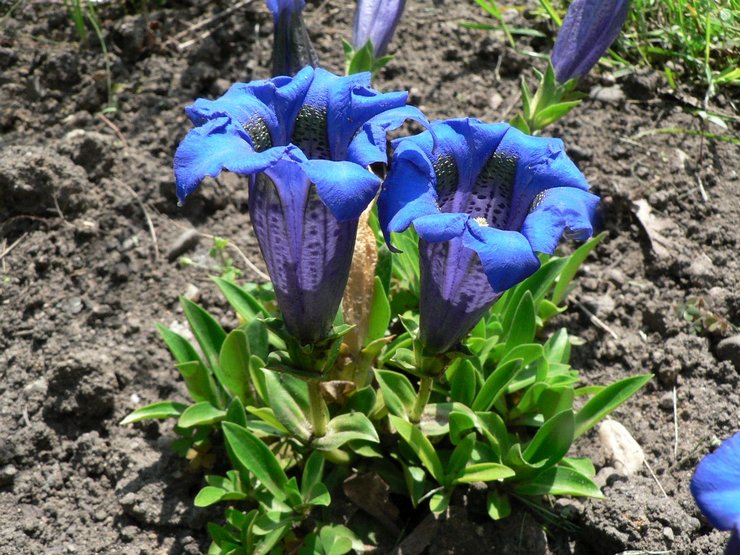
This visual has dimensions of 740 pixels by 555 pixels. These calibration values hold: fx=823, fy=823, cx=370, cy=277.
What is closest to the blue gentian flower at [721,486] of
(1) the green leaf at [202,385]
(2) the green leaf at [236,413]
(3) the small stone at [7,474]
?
(2) the green leaf at [236,413]

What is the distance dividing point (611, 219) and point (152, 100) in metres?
2.22

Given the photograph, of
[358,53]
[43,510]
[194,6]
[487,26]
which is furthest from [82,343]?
[487,26]

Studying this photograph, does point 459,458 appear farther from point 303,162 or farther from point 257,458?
point 303,162

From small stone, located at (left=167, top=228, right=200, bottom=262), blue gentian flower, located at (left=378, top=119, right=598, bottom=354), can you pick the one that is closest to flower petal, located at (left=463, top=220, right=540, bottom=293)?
blue gentian flower, located at (left=378, top=119, right=598, bottom=354)

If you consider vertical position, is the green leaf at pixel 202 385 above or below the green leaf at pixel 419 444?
below

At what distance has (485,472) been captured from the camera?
2434 mm

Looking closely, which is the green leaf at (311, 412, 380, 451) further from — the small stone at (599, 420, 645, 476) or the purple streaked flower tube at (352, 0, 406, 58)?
the purple streaked flower tube at (352, 0, 406, 58)

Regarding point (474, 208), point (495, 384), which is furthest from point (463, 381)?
point (474, 208)

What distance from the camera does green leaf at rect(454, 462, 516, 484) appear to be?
2404 mm

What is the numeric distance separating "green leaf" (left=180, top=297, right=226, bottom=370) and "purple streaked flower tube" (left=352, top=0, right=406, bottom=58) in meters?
1.16

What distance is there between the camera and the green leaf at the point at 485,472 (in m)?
2.40

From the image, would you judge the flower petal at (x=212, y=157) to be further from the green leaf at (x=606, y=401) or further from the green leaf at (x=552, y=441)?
the green leaf at (x=606, y=401)

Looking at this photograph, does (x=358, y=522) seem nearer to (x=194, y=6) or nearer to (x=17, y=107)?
(x=17, y=107)

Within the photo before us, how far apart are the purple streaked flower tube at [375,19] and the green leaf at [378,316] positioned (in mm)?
978
